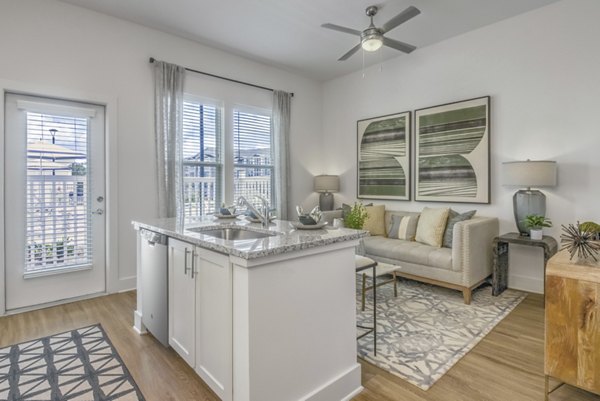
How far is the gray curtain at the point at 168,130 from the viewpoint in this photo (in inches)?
154

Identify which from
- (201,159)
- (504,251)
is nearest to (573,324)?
(504,251)

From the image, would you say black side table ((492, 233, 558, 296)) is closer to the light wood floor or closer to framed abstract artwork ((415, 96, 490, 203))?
the light wood floor

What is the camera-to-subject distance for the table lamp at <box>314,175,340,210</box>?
552 cm

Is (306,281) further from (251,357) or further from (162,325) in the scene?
(162,325)

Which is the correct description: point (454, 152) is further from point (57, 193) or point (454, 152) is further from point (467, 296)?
point (57, 193)

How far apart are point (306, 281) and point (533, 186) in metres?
2.95

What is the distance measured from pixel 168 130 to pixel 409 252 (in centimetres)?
327

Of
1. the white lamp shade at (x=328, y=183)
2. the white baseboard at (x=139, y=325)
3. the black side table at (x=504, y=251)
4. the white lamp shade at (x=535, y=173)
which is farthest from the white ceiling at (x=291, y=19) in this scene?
the white baseboard at (x=139, y=325)

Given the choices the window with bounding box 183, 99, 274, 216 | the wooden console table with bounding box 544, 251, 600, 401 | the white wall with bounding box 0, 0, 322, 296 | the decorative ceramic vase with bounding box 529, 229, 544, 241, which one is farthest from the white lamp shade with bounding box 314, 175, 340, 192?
the wooden console table with bounding box 544, 251, 600, 401

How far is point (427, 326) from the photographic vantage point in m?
2.75

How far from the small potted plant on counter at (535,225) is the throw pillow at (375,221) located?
1765 millimetres

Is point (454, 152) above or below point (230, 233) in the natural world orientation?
above

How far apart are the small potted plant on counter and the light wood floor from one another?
2.40ft

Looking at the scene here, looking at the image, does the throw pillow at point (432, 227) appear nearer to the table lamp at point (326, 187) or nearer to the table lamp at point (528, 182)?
the table lamp at point (528, 182)
